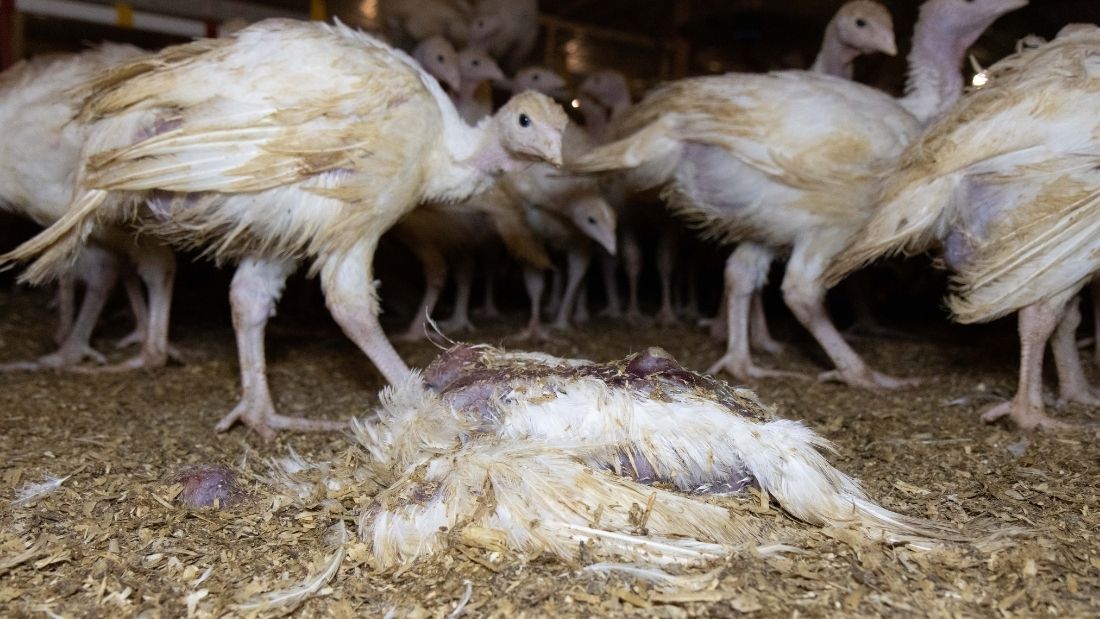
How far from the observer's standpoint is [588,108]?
7.04 m

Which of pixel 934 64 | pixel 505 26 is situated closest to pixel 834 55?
pixel 934 64

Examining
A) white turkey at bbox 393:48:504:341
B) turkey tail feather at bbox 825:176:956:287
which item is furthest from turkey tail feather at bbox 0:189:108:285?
turkey tail feather at bbox 825:176:956:287

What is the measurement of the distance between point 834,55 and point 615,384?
11.5 ft

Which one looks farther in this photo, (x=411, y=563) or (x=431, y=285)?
(x=431, y=285)

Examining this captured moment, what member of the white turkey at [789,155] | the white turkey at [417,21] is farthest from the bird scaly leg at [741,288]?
the white turkey at [417,21]

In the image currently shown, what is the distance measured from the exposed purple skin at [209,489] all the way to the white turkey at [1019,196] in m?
2.57

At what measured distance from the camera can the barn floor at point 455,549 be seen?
1886 mm

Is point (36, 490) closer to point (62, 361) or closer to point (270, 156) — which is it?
point (270, 156)

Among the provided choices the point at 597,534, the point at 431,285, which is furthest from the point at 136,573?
the point at 431,285

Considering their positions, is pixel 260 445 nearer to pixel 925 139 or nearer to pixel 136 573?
pixel 136 573

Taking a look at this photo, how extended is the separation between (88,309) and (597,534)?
11.9ft

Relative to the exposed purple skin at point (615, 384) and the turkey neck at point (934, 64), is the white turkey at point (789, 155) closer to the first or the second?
the turkey neck at point (934, 64)

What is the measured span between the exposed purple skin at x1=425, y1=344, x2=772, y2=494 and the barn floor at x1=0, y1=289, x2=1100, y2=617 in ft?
0.86

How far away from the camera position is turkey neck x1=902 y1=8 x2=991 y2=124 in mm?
4652
